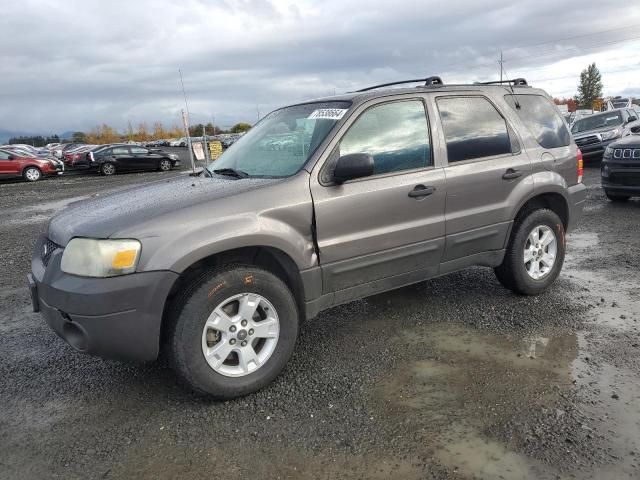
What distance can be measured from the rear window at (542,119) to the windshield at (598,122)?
1222 cm

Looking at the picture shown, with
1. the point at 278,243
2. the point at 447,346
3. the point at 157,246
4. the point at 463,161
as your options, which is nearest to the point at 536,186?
the point at 463,161

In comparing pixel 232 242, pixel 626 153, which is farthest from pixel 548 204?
pixel 626 153

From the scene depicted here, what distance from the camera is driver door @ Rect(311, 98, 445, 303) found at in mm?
3527

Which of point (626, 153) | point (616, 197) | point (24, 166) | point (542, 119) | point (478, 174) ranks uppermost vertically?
point (24, 166)

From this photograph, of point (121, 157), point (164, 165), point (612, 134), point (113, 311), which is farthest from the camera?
point (164, 165)

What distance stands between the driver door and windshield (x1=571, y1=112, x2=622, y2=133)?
13846mm

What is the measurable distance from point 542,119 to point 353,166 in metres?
2.41

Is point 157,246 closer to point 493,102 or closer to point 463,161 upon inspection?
point 463,161

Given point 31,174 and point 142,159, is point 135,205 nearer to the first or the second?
point 31,174

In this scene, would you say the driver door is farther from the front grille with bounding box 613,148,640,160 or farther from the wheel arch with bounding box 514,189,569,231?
the front grille with bounding box 613,148,640,160

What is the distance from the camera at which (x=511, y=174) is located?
4.41m

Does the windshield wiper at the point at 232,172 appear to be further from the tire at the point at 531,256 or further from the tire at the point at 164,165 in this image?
the tire at the point at 164,165

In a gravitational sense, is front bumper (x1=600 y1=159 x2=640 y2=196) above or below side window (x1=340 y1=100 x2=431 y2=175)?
below

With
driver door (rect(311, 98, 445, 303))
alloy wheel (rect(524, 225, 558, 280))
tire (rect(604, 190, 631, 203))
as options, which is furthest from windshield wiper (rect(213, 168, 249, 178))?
tire (rect(604, 190, 631, 203))
